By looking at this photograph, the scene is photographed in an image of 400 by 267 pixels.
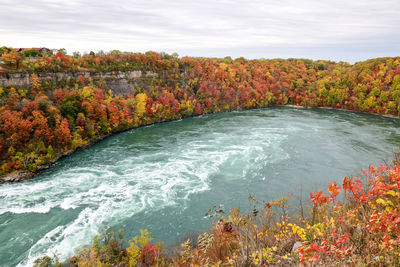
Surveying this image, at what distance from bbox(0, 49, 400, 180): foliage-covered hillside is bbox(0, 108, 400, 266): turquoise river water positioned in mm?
3414

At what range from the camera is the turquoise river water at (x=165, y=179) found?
19094mm

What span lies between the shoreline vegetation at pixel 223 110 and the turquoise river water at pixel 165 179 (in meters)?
2.15

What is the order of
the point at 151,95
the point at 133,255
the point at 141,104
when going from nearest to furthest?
the point at 133,255, the point at 141,104, the point at 151,95

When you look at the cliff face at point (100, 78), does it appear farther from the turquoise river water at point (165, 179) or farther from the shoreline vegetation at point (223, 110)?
the turquoise river water at point (165, 179)

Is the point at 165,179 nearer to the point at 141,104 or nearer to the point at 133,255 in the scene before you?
the point at 133,255

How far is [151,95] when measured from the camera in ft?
206

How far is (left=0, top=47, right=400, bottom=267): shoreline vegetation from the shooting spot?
6.79m

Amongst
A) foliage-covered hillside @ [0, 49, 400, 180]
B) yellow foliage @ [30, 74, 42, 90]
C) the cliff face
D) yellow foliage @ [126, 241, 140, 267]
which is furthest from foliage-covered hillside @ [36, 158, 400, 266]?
yellow foliage @ [30, 74, 42, 90]

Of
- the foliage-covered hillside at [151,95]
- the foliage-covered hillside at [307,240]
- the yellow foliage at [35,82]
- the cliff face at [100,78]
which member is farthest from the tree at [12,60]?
the foliage-covered hillside at [307,240]

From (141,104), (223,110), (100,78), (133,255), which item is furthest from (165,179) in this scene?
(223,110)

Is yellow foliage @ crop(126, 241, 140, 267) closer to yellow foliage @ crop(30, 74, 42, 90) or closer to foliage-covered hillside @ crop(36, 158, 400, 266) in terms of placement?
foliage-covered hillside @ crop(36, 158, 400, 266)

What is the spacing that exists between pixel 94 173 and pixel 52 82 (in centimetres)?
2890

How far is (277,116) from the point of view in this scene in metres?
64.9

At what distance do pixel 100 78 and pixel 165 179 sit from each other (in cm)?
4078
